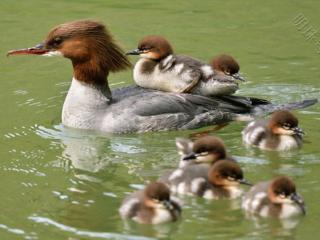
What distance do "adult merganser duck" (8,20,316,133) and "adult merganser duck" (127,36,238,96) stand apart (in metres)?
0.10

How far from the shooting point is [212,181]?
755cm

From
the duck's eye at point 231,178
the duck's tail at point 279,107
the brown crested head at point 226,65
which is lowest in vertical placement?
the duck's tail at point 279,107

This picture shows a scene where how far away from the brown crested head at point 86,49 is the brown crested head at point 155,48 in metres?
0.21

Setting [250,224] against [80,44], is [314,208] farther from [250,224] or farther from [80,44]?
[80,44]

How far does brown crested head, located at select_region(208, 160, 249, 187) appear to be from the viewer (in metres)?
7.47

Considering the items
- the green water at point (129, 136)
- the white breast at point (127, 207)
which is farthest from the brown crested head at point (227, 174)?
the white breast at point (127, 207)

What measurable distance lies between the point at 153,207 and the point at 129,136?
7.46ft

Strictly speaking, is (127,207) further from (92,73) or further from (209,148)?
(92,73)

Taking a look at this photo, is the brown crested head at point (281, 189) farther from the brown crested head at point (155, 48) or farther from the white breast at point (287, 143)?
the brown crested head at point (155, 48)

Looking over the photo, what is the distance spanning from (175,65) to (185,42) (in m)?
2.52

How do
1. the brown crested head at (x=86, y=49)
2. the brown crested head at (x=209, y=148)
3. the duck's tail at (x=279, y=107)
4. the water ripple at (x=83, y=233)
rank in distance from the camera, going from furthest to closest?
the duck's tail at (x=279, y=107), the brown crested head at (x=86, y=49), the brown crested head at (x=209, y=148), the water ripple at (x=83, y=233)

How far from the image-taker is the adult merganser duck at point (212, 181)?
748 centimetres

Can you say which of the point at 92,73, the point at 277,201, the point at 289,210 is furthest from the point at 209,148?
the point at 92,73

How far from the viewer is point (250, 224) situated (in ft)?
23.2
